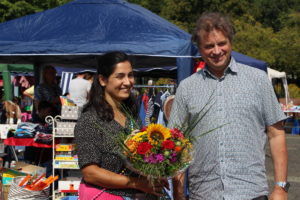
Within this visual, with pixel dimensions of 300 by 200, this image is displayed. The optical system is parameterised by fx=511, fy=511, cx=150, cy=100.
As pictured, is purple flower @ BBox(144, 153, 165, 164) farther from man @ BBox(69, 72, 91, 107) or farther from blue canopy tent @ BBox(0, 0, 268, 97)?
man @ BBox(69, 72, 91, 107)

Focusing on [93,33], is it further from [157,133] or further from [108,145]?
[157,133]

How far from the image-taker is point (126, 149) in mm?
2447

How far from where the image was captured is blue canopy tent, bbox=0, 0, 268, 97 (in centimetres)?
693

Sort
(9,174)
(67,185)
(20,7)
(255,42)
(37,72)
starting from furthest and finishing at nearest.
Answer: (255,42) → (20,7) → (37,72) → (67,185) → (9,174)

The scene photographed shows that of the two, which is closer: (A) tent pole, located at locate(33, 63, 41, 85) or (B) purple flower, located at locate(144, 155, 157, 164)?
(B) purple flower, located at locate(144, 155, 157, 164)

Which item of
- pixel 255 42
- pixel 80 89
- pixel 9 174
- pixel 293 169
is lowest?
pixel 293 169

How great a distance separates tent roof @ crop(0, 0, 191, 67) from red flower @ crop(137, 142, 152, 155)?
14.8ft

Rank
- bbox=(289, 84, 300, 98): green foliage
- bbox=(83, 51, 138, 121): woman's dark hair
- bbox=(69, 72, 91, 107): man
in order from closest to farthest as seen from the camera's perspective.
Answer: bbox=(83, 51, 138, 121): woman's dark hair, bbox=(69, 72, 91, 107): man, bbox=(289, 84, 300, 98): green foliage

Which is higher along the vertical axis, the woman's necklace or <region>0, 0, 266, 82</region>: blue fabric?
<region>0, 0, 266, 82</region>: blue fabric

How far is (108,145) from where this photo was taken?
8.64 ft

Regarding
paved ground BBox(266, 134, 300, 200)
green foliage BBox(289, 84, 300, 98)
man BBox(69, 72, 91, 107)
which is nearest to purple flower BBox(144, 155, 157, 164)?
paved ground BBox(266, 134, 300, 200)

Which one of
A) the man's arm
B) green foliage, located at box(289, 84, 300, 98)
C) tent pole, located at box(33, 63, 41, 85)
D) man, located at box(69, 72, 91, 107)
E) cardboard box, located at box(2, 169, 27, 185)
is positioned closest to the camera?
the man's arm

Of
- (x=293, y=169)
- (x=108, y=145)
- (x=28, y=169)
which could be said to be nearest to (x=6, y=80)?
(x=293, y=169)

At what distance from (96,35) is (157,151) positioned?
5.16 metres
